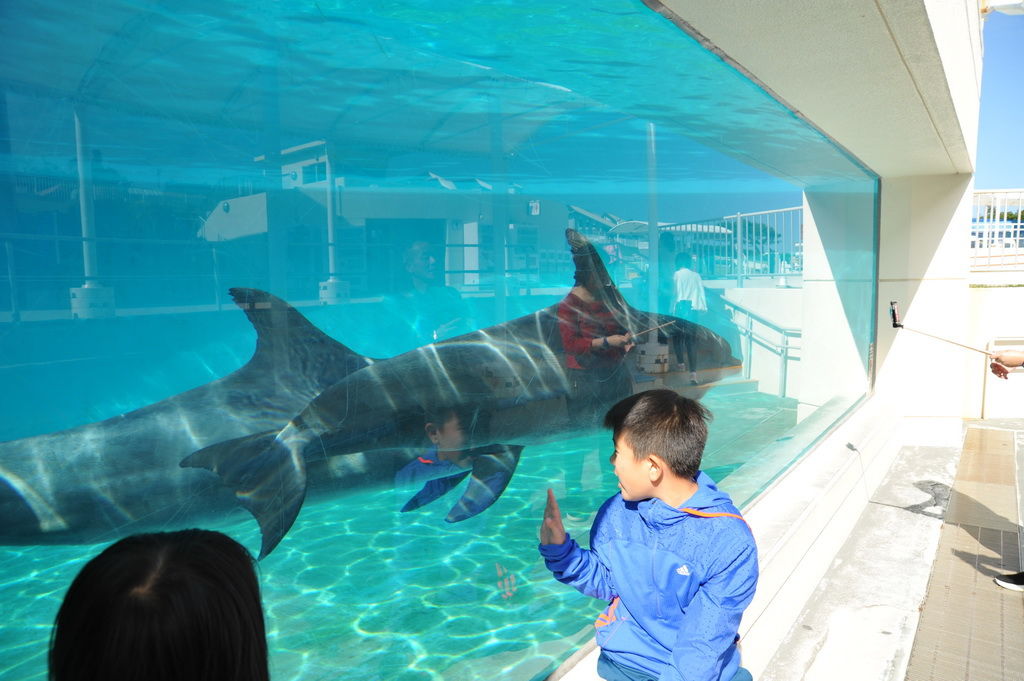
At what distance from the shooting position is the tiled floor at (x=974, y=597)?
12.1ft

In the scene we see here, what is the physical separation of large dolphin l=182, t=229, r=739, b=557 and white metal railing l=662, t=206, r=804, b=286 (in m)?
0.55

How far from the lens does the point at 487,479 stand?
3.69 metres

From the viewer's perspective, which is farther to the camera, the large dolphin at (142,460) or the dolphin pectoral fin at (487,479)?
the dolphin pectoral fin at (487,479)

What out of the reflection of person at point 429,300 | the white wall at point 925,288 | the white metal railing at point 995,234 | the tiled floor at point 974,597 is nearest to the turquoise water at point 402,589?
the reflection of person at point 429,300

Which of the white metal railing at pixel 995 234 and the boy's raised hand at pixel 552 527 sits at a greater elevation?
the white metal railing at pixel 995 234

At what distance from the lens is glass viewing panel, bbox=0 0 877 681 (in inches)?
81.7

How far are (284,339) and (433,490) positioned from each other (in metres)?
1.23

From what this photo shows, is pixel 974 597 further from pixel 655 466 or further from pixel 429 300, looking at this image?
pixel 429 300

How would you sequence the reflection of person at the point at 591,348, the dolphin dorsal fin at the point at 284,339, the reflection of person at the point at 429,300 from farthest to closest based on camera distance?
1. the reflection of person at the point at 591,348
2. the reflection of person at the point at 429,300
3. the dolphin dorsal fin at the point at 284,339

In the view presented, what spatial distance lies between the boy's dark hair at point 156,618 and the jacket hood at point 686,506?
4.57 feet

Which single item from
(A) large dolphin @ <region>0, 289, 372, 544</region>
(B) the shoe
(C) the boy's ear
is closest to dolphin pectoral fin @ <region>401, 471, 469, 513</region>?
(A) large dolphin @ <region>0, 289, 372, 544</region>

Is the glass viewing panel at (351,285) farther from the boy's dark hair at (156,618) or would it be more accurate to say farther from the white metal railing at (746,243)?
the boy's dark hair at (156,618)

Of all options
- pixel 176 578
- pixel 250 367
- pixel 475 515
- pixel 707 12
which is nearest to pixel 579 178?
pixel 707 12

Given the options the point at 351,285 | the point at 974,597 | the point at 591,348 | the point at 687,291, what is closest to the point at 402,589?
the point at 351,285
